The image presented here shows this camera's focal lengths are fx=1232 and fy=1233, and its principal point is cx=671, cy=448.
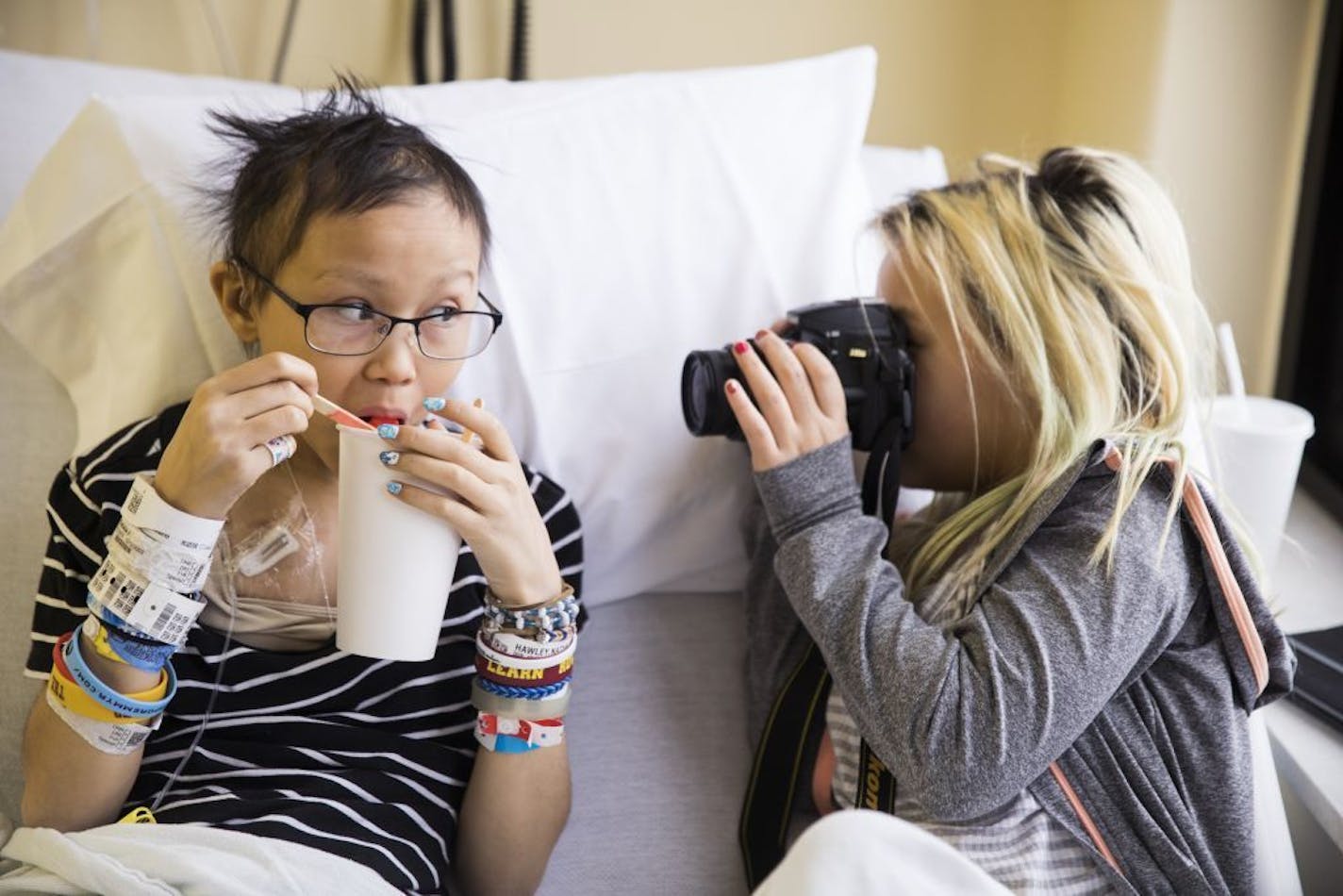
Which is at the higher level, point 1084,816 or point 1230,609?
point 1230,609

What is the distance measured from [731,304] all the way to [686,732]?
0.44m

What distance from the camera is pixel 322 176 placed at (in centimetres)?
97

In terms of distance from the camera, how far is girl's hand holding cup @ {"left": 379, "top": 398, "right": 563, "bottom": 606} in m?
0.85

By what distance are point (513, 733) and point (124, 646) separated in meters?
0.30

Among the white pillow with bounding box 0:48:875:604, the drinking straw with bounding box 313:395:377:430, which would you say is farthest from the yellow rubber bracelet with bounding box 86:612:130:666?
the white pillow with bounding box 0:48:875:604

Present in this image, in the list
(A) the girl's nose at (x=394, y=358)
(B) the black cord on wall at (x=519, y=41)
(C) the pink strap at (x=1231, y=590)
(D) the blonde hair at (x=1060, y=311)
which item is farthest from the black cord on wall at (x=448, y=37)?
(C) the pink strap at (x=1231, y=590)

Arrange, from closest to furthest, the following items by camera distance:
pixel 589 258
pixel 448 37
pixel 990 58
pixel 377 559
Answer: pixel 377 559, pixel 589 258, pixel 448 37, pixel 990 58

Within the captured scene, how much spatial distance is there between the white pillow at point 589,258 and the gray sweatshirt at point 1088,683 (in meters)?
0.30

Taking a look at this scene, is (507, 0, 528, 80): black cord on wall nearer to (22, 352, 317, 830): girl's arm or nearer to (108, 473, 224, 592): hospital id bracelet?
(22, 352, 317, 830): girl's arm

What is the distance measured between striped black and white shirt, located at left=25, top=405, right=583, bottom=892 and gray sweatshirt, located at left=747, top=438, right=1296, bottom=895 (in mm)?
348

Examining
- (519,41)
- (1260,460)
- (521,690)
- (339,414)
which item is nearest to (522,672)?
(521,690)

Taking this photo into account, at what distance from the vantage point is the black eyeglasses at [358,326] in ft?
3.11

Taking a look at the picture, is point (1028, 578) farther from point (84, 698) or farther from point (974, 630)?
point (84, 698)

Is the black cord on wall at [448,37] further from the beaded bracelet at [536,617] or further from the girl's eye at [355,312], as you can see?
the beaded bracelet at [536,617]
